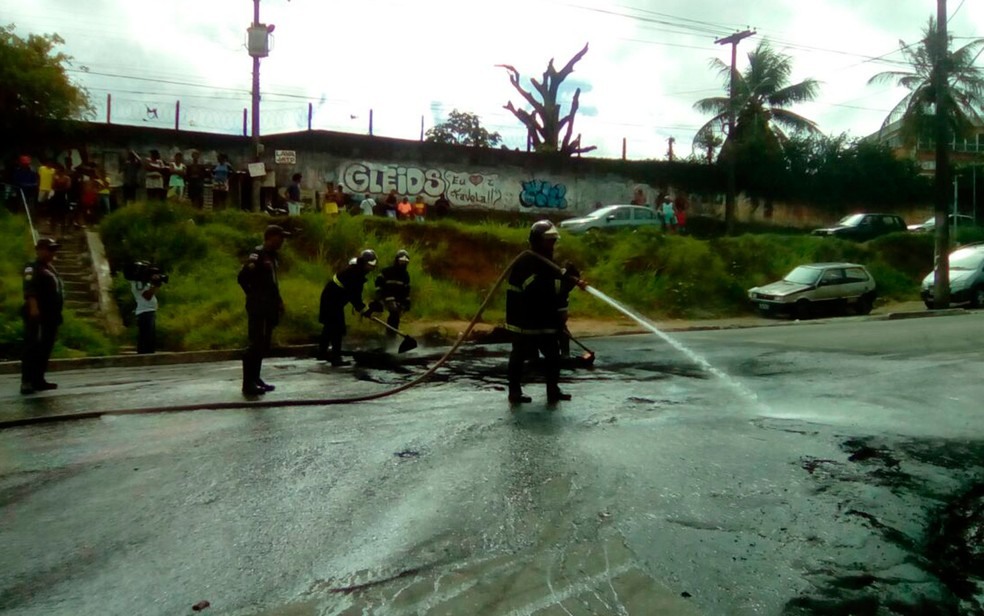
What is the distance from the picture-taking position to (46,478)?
6199 millimetres

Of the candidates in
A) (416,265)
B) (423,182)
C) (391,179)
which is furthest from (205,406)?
(423,182)

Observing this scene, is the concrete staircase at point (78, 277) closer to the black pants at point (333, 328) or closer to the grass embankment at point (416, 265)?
the grass embankment at point (416, 265)

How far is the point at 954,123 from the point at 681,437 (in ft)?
102

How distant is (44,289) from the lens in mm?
10336

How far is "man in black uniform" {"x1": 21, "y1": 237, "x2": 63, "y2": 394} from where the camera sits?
10078 millimetres

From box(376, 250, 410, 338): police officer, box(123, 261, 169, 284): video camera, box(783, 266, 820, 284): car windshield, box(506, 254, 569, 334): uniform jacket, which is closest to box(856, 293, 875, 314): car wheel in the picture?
box(783, 266, 820, 284): car windshield

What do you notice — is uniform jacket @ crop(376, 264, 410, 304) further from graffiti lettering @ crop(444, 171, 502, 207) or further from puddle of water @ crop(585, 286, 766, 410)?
graffiti lettering @ crop(444, 171, 502, 207)

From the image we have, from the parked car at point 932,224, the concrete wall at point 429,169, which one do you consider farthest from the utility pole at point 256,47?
the parked car at point 932,224

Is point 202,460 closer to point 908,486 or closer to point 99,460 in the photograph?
point 99,460

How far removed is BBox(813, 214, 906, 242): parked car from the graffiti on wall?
41.7 ft

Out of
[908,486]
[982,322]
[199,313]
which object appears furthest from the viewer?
[982,322]

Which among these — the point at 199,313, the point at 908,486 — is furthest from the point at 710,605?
the point at 199,313

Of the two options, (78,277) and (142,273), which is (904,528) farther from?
(78,277)

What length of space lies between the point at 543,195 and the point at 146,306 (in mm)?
22013
